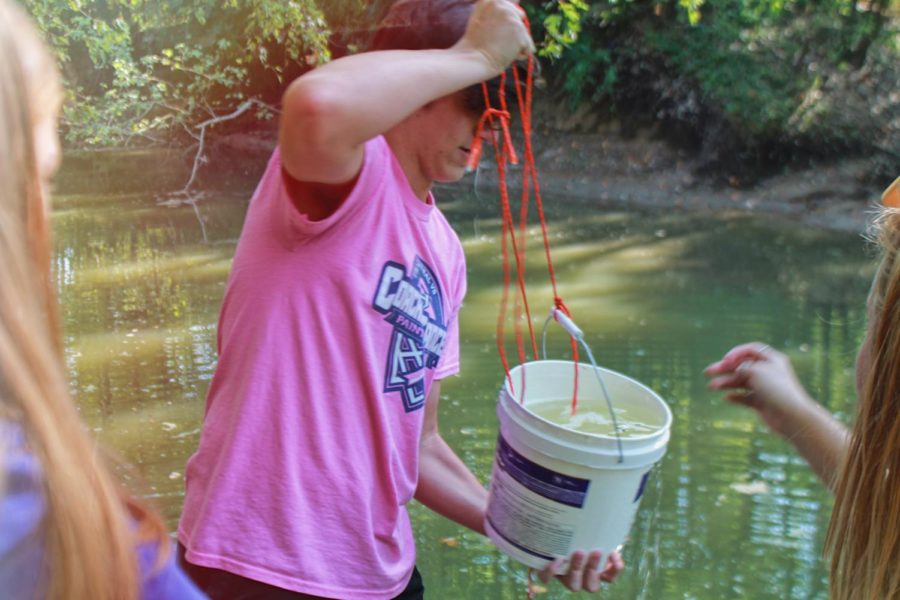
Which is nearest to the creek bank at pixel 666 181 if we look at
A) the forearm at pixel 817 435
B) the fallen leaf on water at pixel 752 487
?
the fallen leaf on water at pixel 752 487

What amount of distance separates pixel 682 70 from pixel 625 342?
778 cm

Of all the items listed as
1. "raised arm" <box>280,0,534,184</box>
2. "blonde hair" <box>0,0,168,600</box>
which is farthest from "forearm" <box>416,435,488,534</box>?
"blonde hair" <box>0,0,168,600</box>

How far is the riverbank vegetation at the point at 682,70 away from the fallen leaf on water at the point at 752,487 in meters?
6.56

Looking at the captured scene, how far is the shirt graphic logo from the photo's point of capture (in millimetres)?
1522

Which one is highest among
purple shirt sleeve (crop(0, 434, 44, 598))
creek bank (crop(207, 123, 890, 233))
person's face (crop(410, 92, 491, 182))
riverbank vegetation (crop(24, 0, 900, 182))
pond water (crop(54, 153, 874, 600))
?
person's face (crop(410, 92, 491, 182))

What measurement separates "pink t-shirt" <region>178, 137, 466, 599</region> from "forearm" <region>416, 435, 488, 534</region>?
0.33m

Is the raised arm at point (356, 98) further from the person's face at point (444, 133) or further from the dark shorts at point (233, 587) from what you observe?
the dark shorts at point (233, 587)

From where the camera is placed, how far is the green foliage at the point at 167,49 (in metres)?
8.17

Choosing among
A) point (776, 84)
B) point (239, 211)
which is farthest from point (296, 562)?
point (776, 84)

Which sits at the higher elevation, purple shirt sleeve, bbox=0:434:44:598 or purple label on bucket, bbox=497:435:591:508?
purple shirt sleeve, bbox=0:434:44:598

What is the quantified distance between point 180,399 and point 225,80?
6789 mm

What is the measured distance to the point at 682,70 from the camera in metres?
12.4

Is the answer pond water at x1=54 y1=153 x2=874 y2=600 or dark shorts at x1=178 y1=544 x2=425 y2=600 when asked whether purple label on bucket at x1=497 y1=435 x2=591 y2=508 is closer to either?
dark shorts at x1=178 y1=544 x2=425 y2=600

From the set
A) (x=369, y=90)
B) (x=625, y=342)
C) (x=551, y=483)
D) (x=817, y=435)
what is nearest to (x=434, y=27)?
(x=369, y=90)
